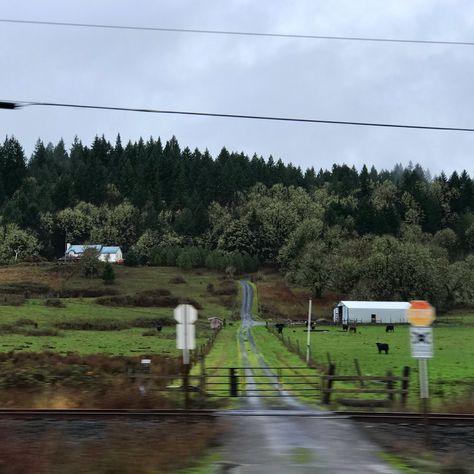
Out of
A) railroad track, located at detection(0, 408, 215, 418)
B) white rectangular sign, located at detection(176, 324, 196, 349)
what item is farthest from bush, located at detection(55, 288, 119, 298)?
→ white rectangular sign, located at detection(176, 324, 196, 349)

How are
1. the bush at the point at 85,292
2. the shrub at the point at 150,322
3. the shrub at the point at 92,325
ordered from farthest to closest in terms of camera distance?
the bush at the point at 85,292 < the shrub at the point at 150,322 < the shrub at the point at 92,325

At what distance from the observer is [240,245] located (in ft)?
594

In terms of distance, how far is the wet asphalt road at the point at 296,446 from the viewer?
439 inches

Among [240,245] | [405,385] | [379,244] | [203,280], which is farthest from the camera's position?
[240,245]

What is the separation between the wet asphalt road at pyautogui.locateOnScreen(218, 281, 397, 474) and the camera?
11141 mm

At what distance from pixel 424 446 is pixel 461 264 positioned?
112m

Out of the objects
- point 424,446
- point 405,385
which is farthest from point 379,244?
point 424,446

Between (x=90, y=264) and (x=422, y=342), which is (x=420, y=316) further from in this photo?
(x=90, y=264)

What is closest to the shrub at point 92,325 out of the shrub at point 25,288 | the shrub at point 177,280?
the shrub at point 25,288

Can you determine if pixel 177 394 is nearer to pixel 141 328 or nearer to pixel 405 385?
pixel 405 385

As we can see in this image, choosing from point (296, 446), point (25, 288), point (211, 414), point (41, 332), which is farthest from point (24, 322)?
point (296, 446)

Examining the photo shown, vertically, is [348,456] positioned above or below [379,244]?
below

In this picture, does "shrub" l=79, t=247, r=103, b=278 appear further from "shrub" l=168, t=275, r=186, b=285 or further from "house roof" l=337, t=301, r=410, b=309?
"house roof" l=337, t=301, r=410, b=309

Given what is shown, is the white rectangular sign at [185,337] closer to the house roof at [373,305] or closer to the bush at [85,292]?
the house roof at [373,305]
